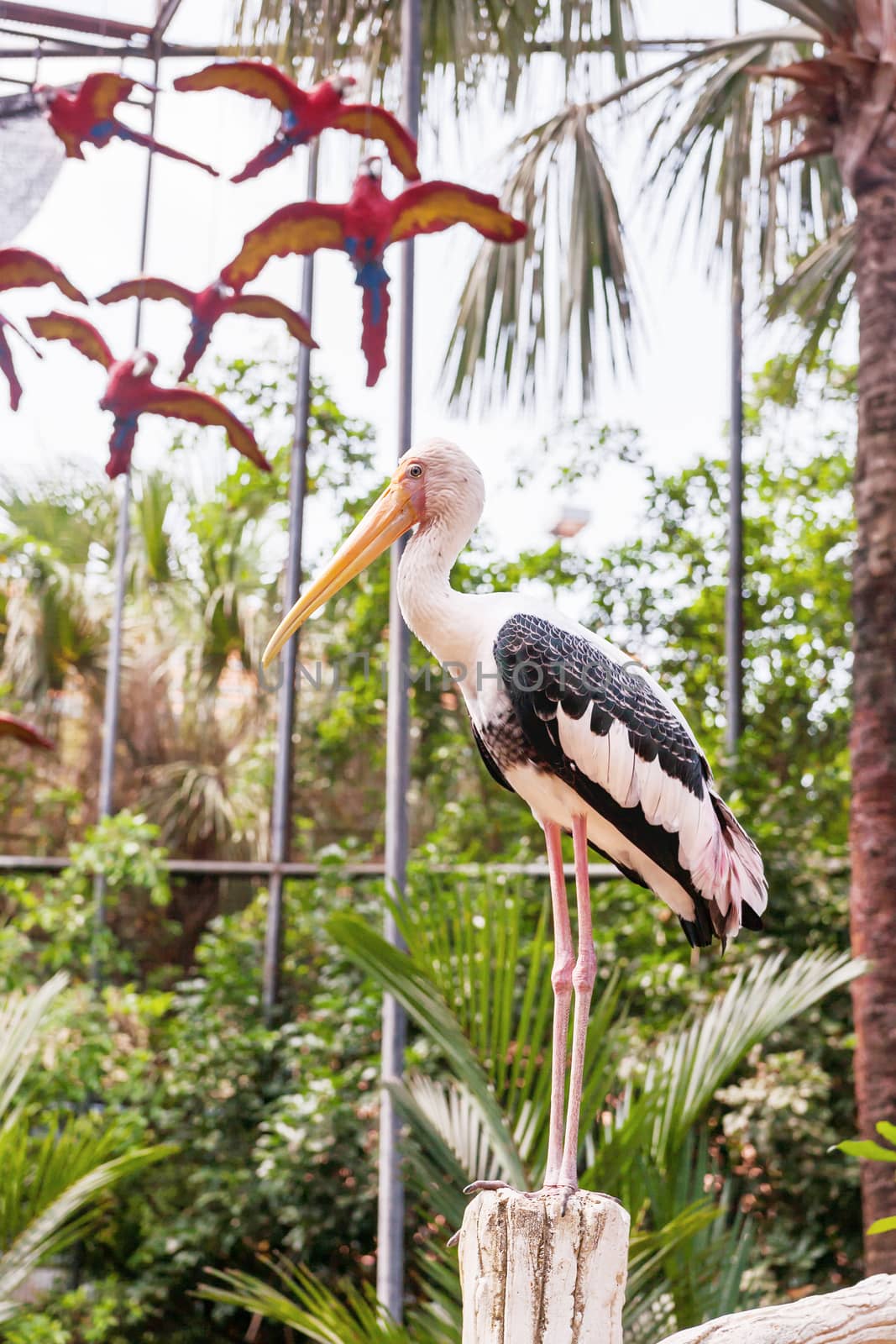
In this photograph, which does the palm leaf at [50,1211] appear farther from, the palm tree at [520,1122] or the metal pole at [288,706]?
the metal pole at [288,706]

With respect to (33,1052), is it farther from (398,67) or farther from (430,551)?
(398,67)

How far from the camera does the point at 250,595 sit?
688 centimetres

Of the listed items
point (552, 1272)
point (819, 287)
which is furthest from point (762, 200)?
point (552, 1272)

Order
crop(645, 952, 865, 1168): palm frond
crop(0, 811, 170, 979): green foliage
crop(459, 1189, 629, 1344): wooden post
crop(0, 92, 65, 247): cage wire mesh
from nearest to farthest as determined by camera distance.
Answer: crop(459, 1189, 629, 1344): wooden post
crop(645, 952, 865, 1168): palm frond
crop(0, 92, 65, 247): cage wire mesh
crop(0, 811, 170, 979): green foliage

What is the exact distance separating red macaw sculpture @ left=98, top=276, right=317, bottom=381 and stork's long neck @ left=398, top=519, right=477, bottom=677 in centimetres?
121

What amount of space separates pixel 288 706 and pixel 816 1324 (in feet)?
11.3

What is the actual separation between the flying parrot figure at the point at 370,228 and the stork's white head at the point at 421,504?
3.57 ft

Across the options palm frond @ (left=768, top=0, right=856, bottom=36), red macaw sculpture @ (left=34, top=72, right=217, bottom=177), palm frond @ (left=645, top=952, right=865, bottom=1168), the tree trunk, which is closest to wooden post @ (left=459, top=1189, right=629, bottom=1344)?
palm frond @ (left=645, top=952, right=865, bottom=1168)

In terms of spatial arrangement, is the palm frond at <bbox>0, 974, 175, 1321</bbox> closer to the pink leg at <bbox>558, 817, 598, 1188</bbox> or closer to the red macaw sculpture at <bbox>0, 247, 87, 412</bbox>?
the red macaw sculpture at <bbox>0, 247, 87, 412</bbox>

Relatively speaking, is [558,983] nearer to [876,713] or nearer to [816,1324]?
[816,1324]

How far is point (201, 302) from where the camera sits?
2.99 m

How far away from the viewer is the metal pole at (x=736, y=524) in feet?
16.7

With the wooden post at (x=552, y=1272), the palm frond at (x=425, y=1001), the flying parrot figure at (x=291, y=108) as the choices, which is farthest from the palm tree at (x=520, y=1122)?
the flying parrot figure at (x=291, y=108)

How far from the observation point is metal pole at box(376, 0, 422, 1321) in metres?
3.18
